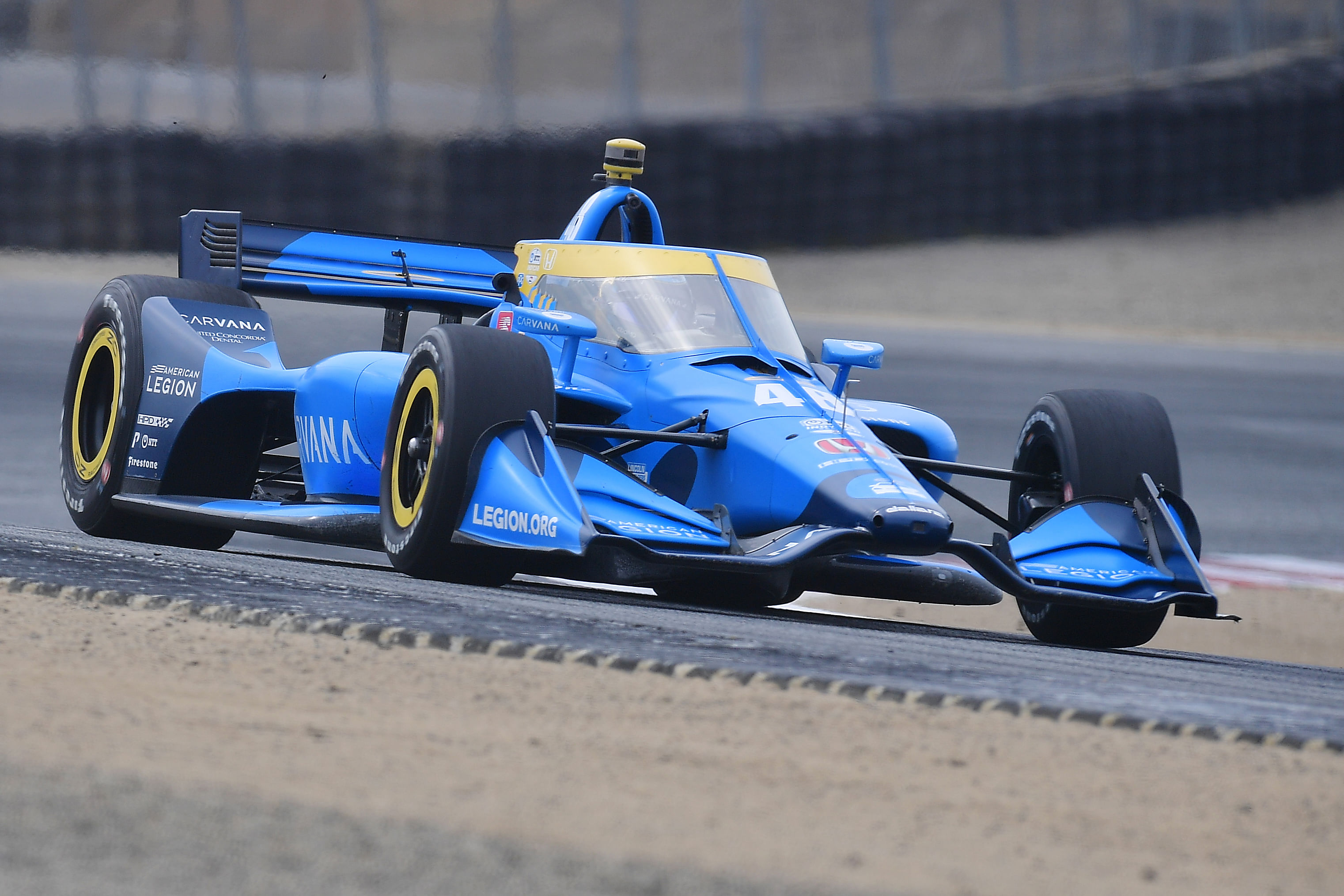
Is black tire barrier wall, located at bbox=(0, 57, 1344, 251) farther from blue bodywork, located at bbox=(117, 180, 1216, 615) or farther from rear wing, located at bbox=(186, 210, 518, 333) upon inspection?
blue bodywork, located at bbox=(117, 180, 1216, 615)

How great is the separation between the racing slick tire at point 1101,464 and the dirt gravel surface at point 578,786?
274cm

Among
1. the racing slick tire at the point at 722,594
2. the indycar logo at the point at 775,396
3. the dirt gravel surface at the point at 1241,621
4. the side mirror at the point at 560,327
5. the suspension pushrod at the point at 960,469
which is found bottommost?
the dirt gravel surface at the point at 1241,621

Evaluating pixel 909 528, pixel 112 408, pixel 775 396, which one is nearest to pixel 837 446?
pixel 775 396

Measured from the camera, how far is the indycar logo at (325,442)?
6.31 metres

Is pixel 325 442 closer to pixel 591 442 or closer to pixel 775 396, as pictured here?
pixel 591 442

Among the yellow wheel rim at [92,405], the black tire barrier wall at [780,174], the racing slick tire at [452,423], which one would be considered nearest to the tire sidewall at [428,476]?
the racing slick tire at [452,423]

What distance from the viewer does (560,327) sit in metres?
5.89

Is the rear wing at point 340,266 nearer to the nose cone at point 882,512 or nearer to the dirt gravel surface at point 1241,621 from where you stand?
the dirt gravel surface at point 1241,621

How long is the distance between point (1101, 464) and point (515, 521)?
2.28m

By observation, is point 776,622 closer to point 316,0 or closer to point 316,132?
point 316,132

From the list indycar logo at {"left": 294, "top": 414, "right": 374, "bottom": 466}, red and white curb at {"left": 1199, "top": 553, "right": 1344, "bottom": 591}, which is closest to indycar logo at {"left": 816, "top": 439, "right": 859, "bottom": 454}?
indycar logo at {"left": 294, "top": 414, "right": 374, "bottom": 466}

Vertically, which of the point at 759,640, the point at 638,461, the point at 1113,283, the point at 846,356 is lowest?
the point at 759,640

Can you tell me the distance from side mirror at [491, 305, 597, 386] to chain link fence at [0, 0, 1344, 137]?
10526mm

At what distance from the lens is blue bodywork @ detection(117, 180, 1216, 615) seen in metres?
5.30
